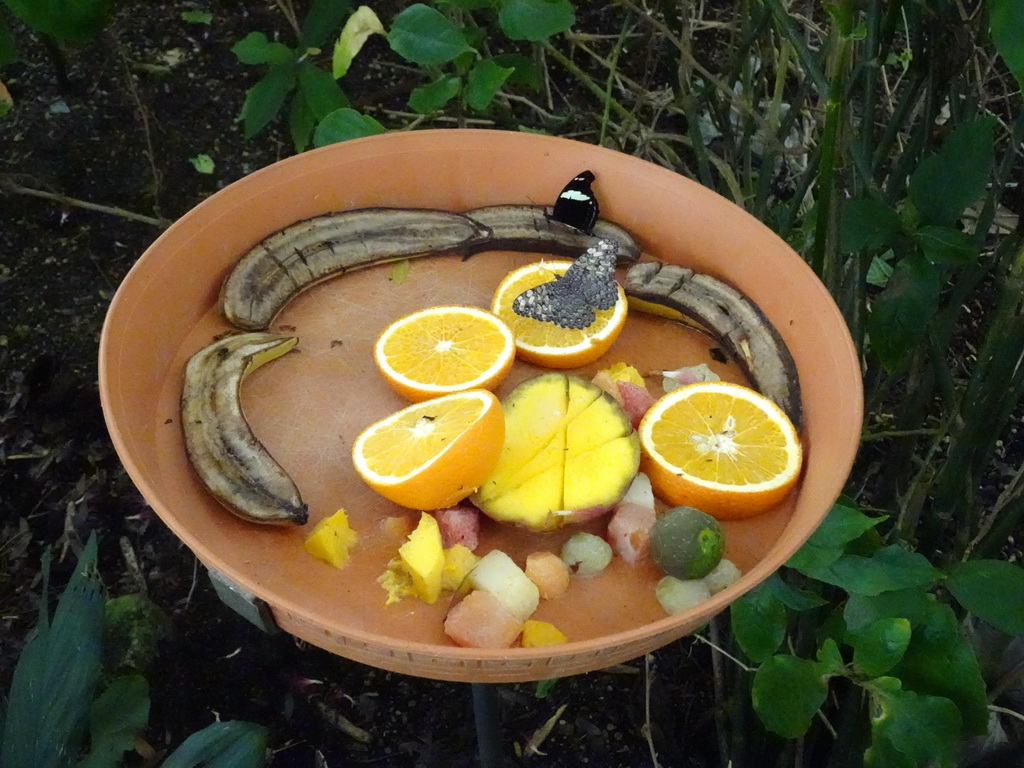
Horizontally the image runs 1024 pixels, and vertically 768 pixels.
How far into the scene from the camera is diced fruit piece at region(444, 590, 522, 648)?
2.98 ft

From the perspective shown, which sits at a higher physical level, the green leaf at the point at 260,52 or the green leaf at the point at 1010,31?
the green leaf at the point at 1010,31

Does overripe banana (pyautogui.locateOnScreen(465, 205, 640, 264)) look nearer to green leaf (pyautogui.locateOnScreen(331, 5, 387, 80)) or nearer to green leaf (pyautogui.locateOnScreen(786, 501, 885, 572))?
green leaf (pyautogui.locateOnScreen(331, 5, 387, 80))

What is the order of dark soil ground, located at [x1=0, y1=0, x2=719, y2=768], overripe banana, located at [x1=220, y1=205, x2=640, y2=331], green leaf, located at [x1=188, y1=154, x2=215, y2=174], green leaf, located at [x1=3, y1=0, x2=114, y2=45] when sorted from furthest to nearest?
green leaf, located at [x1=188, y1=154, x2=215, y2=174]
dark soil ground, located at [x1=0, y1=0, x2=719, y2=768]
green leaf, located at [x1=3, y1=0, x2=114, y2=45]
overripe banana, located at [x1=220, y1=205, x2=640, y2=331]

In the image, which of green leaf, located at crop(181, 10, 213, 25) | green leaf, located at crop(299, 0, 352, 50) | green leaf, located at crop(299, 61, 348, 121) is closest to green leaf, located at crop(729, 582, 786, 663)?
green leaf, located at crop(299, 61, 348, 121)

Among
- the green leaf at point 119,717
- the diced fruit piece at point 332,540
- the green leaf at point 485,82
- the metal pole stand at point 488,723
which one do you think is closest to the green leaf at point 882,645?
the metal pole stand at point 488,723

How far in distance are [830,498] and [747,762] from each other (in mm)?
809

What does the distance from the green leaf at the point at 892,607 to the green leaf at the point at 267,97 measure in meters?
1.36

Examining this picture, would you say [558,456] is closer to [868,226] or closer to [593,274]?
[593,274]

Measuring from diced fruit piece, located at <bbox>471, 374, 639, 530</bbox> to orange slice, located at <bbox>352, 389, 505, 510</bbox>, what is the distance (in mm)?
45

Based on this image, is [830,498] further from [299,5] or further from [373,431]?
[299,5]

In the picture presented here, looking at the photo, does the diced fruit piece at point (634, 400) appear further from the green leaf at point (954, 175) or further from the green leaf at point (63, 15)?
the green leaf at point (63, 15)

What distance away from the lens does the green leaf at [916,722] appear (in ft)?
3.23

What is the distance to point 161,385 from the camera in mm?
1123

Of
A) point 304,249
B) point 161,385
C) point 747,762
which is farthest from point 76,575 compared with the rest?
point 747,762
